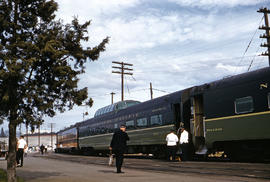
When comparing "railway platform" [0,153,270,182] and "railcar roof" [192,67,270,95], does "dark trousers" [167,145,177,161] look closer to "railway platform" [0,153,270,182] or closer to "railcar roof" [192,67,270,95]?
"railcar roof" [192,67,270,95]

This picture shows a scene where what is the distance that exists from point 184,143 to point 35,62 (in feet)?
35.6

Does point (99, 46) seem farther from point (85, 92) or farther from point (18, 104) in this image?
point (18, 104)

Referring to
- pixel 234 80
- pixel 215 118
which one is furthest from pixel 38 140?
pixel 234 80

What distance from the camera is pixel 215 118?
16.8 meters

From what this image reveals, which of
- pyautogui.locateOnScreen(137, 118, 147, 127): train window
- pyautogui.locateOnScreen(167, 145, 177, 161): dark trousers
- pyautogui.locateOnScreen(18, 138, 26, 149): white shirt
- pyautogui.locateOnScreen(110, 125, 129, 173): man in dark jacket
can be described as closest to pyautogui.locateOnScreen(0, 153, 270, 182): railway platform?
pyautogui.locateOnScreen(110, 125, 129, 173): man in dark jacket

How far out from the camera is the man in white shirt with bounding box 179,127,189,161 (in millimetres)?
17938

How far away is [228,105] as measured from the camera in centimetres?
1616

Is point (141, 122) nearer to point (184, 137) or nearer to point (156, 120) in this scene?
point (156, 120)

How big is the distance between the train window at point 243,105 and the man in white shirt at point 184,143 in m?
3.15

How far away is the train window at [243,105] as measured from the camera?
15052 millimetres

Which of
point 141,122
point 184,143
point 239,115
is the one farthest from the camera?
point 141,122

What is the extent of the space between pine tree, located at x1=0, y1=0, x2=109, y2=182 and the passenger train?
7871 millimetres

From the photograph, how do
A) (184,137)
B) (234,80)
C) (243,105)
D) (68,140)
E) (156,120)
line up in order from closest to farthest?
(243,105) < (234,80) < (184,137) < (156,120) < (68,140)

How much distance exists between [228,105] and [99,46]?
8.15 m
